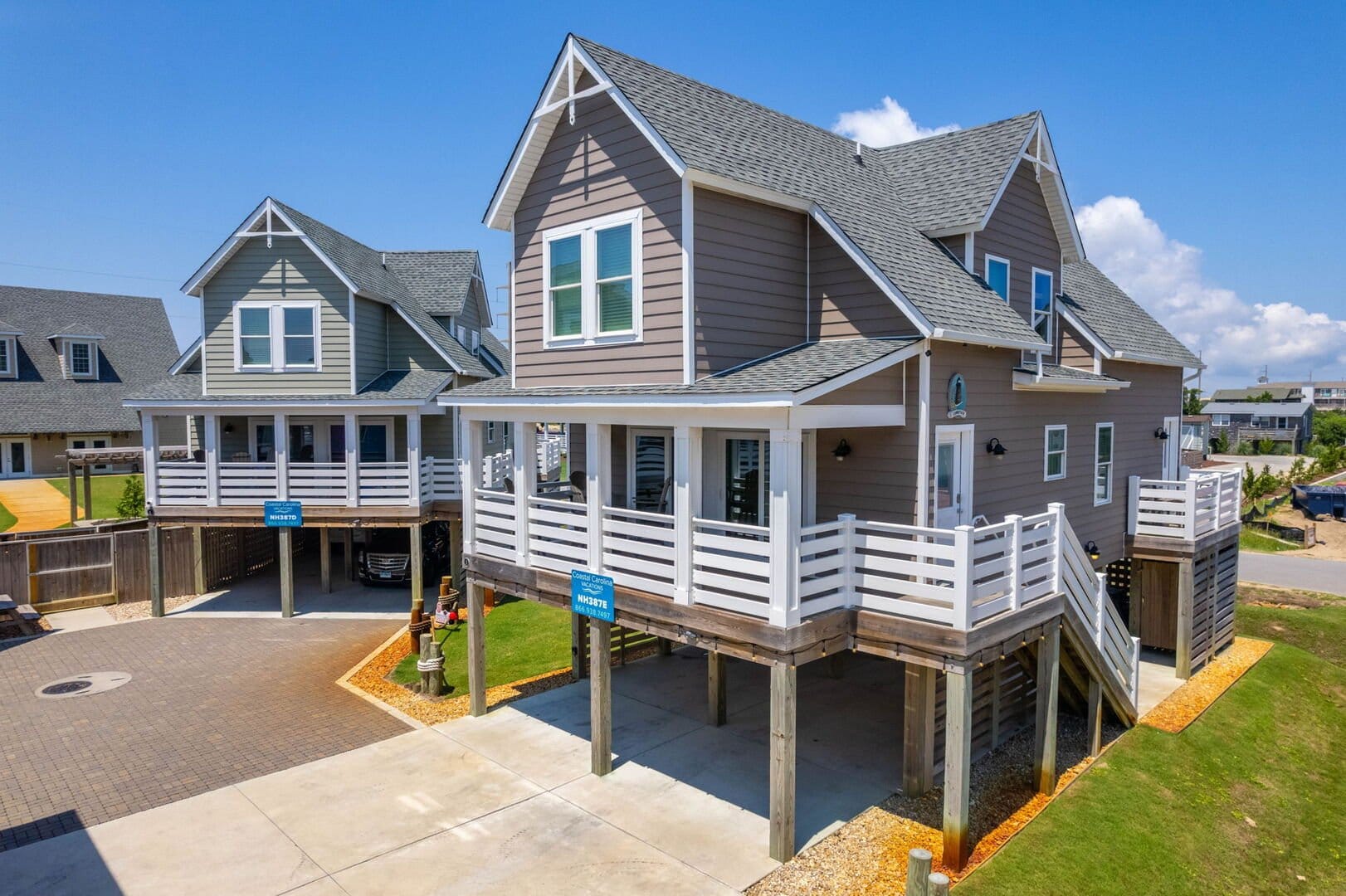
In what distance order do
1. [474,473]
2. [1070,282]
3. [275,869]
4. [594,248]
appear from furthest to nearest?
[1070,282] < [474,473] < [594,248] < [275,869]

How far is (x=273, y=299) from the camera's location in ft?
68.0

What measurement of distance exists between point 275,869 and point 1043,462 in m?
13.1

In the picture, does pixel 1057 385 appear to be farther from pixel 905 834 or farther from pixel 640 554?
pixel 640 554

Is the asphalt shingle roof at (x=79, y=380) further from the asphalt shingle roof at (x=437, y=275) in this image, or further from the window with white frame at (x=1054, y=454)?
the window with white frame at (x=1054, y=454)

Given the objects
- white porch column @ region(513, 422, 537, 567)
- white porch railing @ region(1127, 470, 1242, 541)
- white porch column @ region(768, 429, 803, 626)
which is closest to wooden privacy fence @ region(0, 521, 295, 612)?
white porch column @ region(513, 422, 537, 567)

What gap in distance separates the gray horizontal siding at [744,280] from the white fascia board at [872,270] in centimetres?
52

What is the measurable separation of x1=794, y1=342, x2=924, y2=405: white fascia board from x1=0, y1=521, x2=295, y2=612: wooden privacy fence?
1871 cm

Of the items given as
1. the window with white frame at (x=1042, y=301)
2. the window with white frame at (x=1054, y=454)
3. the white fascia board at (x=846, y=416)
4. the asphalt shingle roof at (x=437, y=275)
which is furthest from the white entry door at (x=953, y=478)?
the asphalt shingle roof at (x=437, y=275)

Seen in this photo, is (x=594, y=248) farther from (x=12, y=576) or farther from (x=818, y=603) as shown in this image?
(x=12, y=576)

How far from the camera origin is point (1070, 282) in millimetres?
19078

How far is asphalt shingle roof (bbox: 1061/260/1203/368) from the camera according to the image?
16.9 meters

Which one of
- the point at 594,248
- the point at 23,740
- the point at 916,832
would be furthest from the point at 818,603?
the point at 23,740

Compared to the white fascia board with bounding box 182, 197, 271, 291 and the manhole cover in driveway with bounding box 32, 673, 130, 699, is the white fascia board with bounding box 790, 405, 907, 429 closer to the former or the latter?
the manhole cover in driveway with bounding box 32, 673, 130, 699

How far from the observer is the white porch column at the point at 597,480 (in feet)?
36.3
